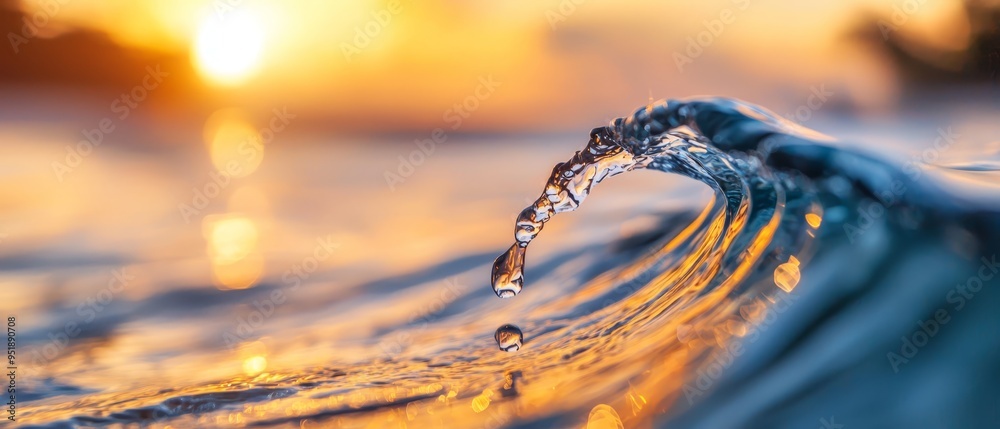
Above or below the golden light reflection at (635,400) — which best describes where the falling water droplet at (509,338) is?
above

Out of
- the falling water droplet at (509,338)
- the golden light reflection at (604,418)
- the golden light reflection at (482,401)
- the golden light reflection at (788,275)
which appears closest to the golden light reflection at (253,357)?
the falling water droplet at (509,338)

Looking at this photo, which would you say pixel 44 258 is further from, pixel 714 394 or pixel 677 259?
pixel 714 394

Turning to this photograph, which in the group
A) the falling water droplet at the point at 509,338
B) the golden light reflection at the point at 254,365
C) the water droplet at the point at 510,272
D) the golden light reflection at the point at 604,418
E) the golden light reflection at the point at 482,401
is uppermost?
the water droplet at the point at 510,272

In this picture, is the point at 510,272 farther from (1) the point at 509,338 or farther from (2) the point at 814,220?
(2) the point at 814,220

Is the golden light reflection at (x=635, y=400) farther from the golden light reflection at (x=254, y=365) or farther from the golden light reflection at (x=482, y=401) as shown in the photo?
the golden light reflection at (x=254, y=365)

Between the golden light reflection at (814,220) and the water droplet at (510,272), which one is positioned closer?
the golden light reflection at (814,220)

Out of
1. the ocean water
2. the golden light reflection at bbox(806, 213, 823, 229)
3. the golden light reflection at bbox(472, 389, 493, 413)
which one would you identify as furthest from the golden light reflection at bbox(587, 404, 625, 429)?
the golden light reflection at bbox(806, 213, 823, 229)
